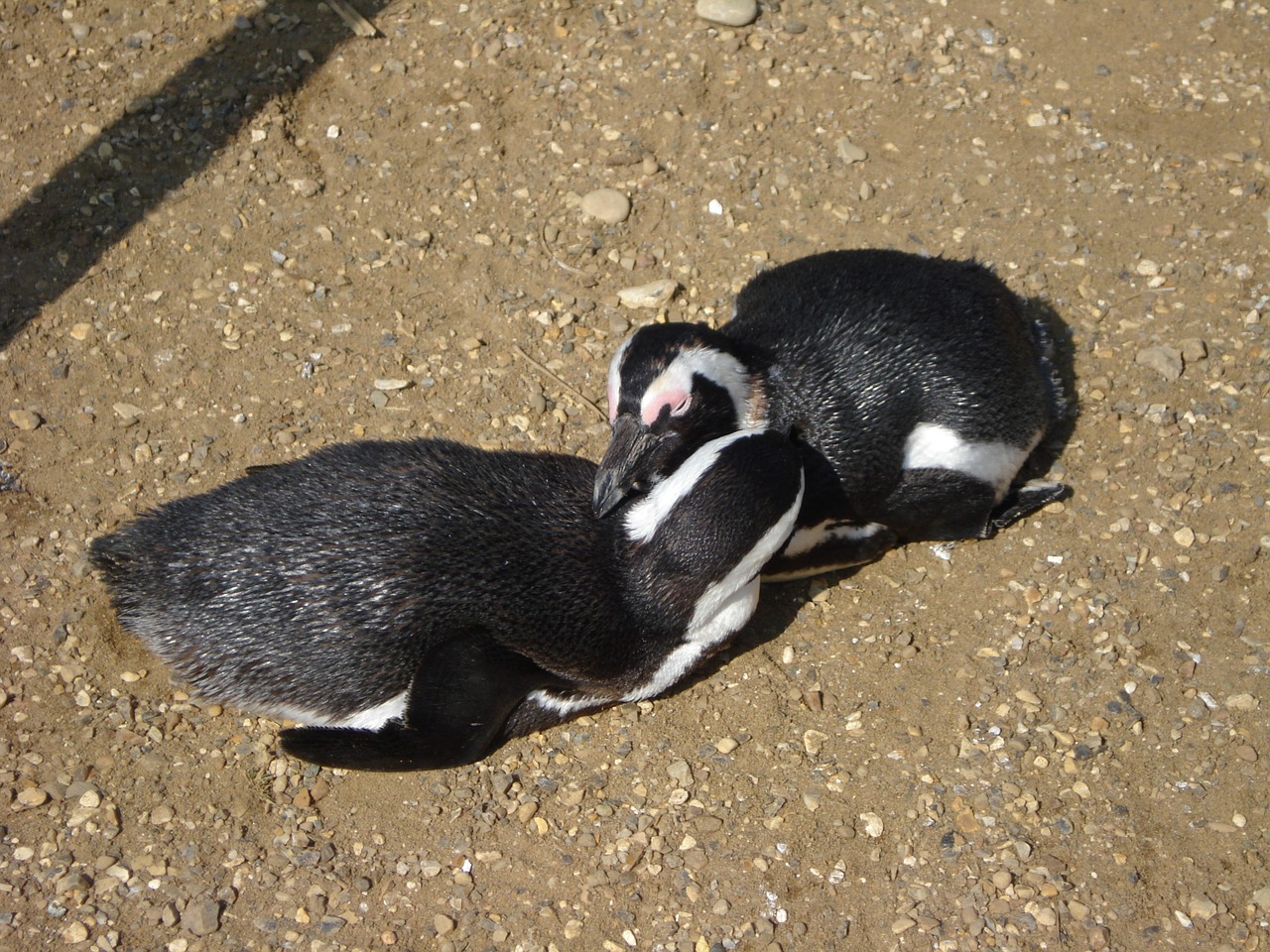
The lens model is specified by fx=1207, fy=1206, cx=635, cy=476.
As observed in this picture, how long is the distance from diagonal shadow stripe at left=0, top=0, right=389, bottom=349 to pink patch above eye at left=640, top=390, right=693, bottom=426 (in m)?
2.11

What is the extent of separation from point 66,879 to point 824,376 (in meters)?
2.31

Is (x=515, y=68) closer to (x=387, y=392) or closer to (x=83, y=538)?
(x=387, y=392)

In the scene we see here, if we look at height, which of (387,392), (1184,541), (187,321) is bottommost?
(1184,541)

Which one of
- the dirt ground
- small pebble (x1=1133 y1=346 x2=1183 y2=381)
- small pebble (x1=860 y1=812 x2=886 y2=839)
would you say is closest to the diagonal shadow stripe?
the dirt ground

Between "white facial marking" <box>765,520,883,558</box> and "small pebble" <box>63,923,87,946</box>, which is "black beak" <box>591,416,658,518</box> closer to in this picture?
"white facial marking" <box>765,520,883,558</box>

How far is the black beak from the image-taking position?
3119mm

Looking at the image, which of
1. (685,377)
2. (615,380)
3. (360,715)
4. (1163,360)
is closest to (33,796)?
(360,715)

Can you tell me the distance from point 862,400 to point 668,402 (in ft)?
1.92

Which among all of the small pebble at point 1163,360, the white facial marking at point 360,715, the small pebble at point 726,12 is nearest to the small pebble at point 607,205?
the small pebble at point 726,12

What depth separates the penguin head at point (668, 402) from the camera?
322 cm

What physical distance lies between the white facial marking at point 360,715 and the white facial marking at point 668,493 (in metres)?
0.70

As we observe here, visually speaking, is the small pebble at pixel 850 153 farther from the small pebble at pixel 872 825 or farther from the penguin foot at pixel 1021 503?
the small pebble at pixel 872 825

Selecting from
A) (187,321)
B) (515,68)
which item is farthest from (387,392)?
(515,68)

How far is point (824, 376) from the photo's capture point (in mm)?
3430
